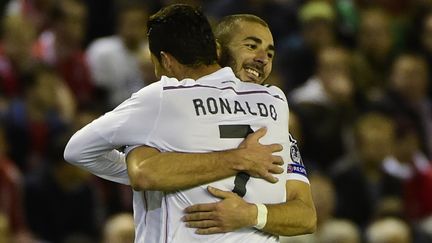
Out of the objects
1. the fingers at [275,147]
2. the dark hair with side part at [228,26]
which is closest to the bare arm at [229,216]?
the fingers at [275,147]

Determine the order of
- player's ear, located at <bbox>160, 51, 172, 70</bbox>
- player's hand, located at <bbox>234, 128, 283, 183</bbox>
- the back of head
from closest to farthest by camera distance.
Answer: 1. player's hand, located at <bbox>234, 128, 283, 183</bbox>
2. player's ear, located at <bbox>160, 51, 172, 70</bbox>
3. the back of head

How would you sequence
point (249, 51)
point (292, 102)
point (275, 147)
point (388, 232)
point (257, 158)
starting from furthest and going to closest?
point (292, 102) < point (388, 232) < point (249, 51) < point (275, 147) < point (257, 158)

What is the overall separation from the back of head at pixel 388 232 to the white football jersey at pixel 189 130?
411 cm

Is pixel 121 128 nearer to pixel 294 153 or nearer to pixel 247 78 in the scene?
pixel 247 78

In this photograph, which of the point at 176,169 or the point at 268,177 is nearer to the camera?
the point at 176,169

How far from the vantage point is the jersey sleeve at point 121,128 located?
5.07 metres

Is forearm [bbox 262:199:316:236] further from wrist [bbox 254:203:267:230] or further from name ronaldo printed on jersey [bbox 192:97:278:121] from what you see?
name ronaldo printed on jersey [bbox 192:97:278:121]

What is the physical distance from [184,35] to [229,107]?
13.6 inches

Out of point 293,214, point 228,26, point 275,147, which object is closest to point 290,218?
point 293,214

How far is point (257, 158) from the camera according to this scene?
514cm

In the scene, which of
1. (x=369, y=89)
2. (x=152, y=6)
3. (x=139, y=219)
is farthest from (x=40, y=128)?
(x=139, y=219)

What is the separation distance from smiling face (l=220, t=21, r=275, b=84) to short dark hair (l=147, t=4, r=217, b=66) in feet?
0.85

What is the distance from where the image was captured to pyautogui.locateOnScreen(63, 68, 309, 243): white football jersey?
5.08 meters

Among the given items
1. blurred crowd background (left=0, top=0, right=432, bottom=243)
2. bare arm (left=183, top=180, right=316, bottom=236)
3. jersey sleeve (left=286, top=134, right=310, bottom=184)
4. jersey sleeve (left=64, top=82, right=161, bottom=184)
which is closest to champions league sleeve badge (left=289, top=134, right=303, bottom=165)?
jersey sleeve (left=286, top=134, right=310, bottom=184)
